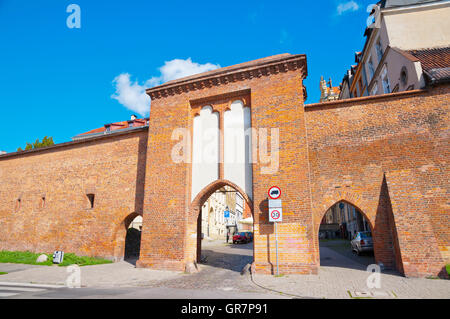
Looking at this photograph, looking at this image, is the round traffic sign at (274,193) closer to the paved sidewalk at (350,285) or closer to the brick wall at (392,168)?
the brick wall at (392,168)

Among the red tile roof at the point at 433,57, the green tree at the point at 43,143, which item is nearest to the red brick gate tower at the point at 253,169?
the red tile roof at the point at 433,57

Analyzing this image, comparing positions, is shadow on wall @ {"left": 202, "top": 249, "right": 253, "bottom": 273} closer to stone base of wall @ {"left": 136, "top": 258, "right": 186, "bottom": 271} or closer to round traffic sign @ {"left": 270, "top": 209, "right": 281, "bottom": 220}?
stone base of wall @ {"left": 136, "top": 258, "right": 186, "bottom": 271}

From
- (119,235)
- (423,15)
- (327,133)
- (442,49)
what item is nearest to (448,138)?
(327,133)

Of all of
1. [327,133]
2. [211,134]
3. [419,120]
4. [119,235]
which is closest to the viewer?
[419,120]

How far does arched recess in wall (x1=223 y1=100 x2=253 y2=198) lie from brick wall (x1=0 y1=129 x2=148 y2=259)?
4797 millimetres

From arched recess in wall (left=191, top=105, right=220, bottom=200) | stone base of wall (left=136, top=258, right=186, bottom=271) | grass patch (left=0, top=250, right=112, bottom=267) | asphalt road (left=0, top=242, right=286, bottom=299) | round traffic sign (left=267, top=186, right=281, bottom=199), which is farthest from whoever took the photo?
grass patch (left=0, top=250, right=112, bottom=267)

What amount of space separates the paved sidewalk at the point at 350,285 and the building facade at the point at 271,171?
568mm

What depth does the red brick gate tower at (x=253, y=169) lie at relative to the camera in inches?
412

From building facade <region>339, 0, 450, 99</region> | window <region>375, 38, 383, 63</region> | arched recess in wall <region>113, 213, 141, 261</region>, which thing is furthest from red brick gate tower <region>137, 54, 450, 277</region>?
window <region>375, 38, 383, 63</region>

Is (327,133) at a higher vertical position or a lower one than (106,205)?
higher

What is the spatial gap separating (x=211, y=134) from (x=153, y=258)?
611cm

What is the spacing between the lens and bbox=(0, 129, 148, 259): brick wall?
47.8 ft

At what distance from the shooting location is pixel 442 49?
15.5 meters

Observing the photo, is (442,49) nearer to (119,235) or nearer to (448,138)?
(448,138)
